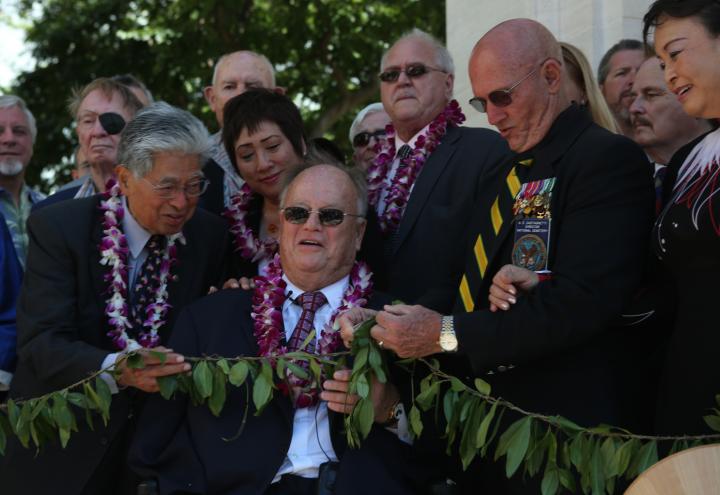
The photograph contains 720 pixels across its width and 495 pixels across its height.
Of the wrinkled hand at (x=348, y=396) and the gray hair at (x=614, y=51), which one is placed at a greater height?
the gray hair at (x=614, y=51)

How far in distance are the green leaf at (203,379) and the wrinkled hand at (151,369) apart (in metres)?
0.10

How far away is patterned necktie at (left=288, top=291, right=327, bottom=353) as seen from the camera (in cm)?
454

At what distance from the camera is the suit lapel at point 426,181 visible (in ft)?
16.9

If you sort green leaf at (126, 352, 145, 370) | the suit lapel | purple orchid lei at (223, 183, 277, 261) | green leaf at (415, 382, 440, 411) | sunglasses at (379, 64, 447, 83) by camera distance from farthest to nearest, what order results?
sunglasses at (379, 64, 447, 83) < purple orchid lei at (223, 183, 277, 261) < the suit lapel < green leaf at (126, 352, 145, 370) < green leaf at (415, 382, 440, 411)

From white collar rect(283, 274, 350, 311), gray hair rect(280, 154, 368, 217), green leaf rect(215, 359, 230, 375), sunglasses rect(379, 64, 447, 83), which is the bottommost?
green leaf rect(215, 359, 230, 375)

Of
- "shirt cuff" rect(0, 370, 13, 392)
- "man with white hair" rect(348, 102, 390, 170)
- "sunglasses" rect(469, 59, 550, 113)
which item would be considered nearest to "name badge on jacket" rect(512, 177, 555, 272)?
"sunglasses" rect(469, 59, 550, 113)

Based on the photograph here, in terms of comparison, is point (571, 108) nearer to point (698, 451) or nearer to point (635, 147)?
point (635, 147)

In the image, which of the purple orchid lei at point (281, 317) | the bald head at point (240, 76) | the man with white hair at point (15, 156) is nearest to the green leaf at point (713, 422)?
the purple orchid lei at point (281, 317)

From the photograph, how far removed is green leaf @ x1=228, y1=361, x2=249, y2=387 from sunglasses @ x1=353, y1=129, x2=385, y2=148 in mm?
2291

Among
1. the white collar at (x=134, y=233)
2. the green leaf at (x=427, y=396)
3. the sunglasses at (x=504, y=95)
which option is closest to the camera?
the green leaf at (x=427, y=396)

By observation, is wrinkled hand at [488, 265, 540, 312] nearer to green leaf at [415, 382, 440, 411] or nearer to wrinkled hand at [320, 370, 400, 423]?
green leaf at [415, 382, 440, 411]

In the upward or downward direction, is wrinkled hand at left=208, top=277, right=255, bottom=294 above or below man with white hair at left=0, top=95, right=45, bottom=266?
below

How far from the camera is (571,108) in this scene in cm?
408

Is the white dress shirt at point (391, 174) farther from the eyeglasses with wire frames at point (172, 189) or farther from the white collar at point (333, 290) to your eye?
the eyeglasses with wire frames at point (172, 189)
